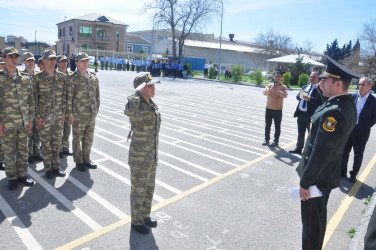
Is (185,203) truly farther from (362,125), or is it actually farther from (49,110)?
(362,125)

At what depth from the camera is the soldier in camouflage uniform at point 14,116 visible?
14.6 feet

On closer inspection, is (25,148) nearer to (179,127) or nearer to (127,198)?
(127,198)

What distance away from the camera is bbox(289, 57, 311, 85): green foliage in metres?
29.9

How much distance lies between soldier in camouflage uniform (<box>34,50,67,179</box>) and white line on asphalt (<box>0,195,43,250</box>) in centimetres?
103

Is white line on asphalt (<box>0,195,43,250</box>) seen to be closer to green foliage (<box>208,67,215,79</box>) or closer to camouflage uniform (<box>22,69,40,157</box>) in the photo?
camouflage uniform (<box>22,69,40,157</box>)

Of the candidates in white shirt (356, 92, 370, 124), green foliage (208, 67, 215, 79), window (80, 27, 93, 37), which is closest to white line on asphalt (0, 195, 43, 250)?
white shirt (356, 92, 370, 124)

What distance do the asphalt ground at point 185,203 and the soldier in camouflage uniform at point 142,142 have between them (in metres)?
0.40

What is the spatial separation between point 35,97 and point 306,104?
A: 5.87 m

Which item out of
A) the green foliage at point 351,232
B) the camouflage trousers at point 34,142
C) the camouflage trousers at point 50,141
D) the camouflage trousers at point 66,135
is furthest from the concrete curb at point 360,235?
the camouflage trousers at point 34,142

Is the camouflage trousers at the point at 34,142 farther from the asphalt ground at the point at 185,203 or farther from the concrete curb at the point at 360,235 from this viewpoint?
the concrete curb at the point at 360,235

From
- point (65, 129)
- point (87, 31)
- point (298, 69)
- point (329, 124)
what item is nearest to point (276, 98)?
point (329, 124)

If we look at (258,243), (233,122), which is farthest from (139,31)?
(258,243)

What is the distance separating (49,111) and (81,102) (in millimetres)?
563

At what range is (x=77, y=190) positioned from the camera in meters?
4.71
